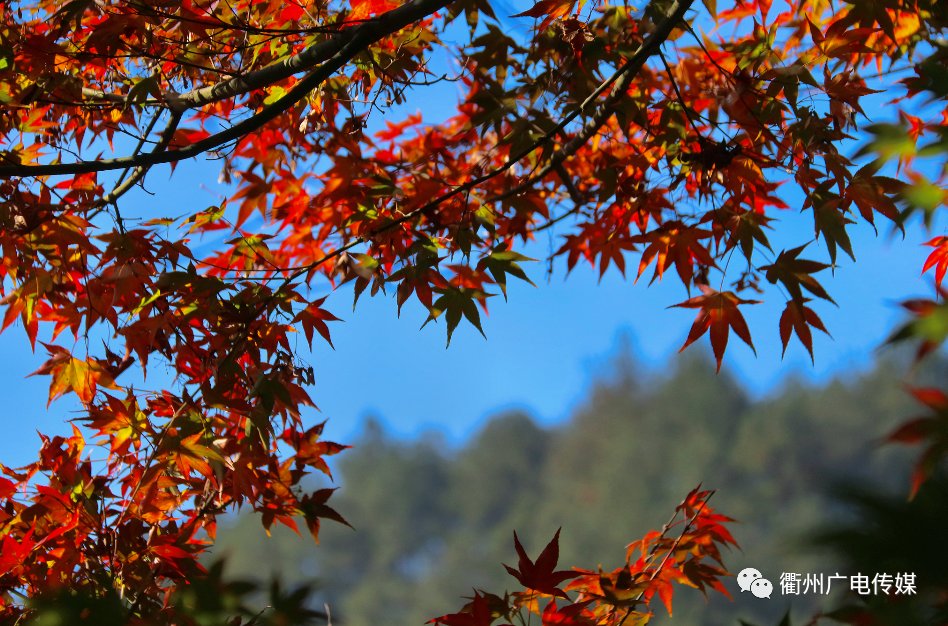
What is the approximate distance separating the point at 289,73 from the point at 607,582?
116 centimetres

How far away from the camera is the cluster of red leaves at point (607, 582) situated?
138cm

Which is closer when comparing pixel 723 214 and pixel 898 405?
pixel 723 214

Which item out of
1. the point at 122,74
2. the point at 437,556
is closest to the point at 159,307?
the point at 122,74

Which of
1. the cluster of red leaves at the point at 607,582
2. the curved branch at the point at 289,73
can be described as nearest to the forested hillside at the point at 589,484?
the cluster of red leaves at the point at 607,582

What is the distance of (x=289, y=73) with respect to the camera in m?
1.62

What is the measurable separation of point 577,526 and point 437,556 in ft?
31.1

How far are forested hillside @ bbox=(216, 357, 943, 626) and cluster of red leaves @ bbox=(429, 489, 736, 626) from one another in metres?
28.0

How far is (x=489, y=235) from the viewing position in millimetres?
2037

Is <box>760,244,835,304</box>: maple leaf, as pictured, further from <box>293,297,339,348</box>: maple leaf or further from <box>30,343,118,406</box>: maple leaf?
<box>30,343,118,406</box>: maple leaf

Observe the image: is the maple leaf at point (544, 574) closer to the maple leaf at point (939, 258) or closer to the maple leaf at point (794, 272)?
the maple leaf at point (794, 272)

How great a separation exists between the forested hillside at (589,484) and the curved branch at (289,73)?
28782 mm

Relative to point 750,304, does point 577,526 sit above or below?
above

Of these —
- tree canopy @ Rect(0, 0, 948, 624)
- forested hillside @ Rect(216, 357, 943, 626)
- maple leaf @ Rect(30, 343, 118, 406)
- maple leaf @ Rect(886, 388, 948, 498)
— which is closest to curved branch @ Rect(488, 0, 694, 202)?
tree canopy @ Rect(0, 0, 948, 624)

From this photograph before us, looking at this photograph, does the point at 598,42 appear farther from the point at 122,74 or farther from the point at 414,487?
the point at 414,487
